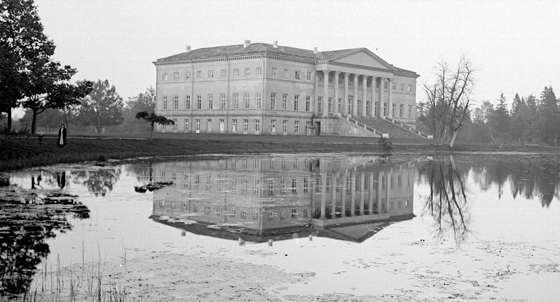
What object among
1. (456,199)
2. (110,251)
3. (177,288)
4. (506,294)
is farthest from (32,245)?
(456,199)

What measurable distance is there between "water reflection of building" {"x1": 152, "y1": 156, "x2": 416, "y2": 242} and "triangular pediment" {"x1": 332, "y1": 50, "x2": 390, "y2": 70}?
6943 cm

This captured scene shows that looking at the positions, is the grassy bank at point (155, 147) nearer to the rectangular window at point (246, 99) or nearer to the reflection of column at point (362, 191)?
the reflection of column at point (362, 191)

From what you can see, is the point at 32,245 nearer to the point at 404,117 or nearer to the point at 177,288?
the point at 177,288

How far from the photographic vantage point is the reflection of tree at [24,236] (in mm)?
10938

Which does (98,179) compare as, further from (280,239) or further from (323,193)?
(280,239)

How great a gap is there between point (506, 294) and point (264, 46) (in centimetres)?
8703

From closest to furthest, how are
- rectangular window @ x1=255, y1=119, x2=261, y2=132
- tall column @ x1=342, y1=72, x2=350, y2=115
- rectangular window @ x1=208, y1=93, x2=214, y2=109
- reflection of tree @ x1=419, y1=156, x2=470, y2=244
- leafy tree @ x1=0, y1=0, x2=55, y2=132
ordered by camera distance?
reflection of tree @ x1=419, y1=156, x2=470, y2=244 → leafy tree @ x1=0, y1=0, x2=55, y2=132 → rectangular window @ x1=255, y1=119, x2=261, y2=132 → rectangular window @ x1=208, y1=93, x2=214, y2=109 → tall column @ x1=342, y1=72, x2=350, y2=115

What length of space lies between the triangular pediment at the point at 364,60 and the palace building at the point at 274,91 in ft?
0.51

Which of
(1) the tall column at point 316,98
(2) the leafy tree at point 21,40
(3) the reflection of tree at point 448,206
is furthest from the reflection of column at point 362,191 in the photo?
(1) the tall column at point 316,98

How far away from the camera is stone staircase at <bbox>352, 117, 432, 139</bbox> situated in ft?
314

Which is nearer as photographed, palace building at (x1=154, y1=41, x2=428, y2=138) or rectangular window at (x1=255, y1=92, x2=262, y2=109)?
rectangular window at (x1=255, y1=92, x2=262, y2=109)

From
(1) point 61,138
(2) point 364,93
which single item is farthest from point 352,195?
(2) point 364,93

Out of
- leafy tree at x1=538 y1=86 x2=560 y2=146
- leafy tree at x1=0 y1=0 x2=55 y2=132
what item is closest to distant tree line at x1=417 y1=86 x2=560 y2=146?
leafy tree at x1=538 y1=86 x2=560 y2=146

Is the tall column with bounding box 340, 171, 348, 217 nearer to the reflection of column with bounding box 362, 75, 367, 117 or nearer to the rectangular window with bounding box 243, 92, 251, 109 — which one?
the rectangular window with bounding box 243, 92, 251, 109
